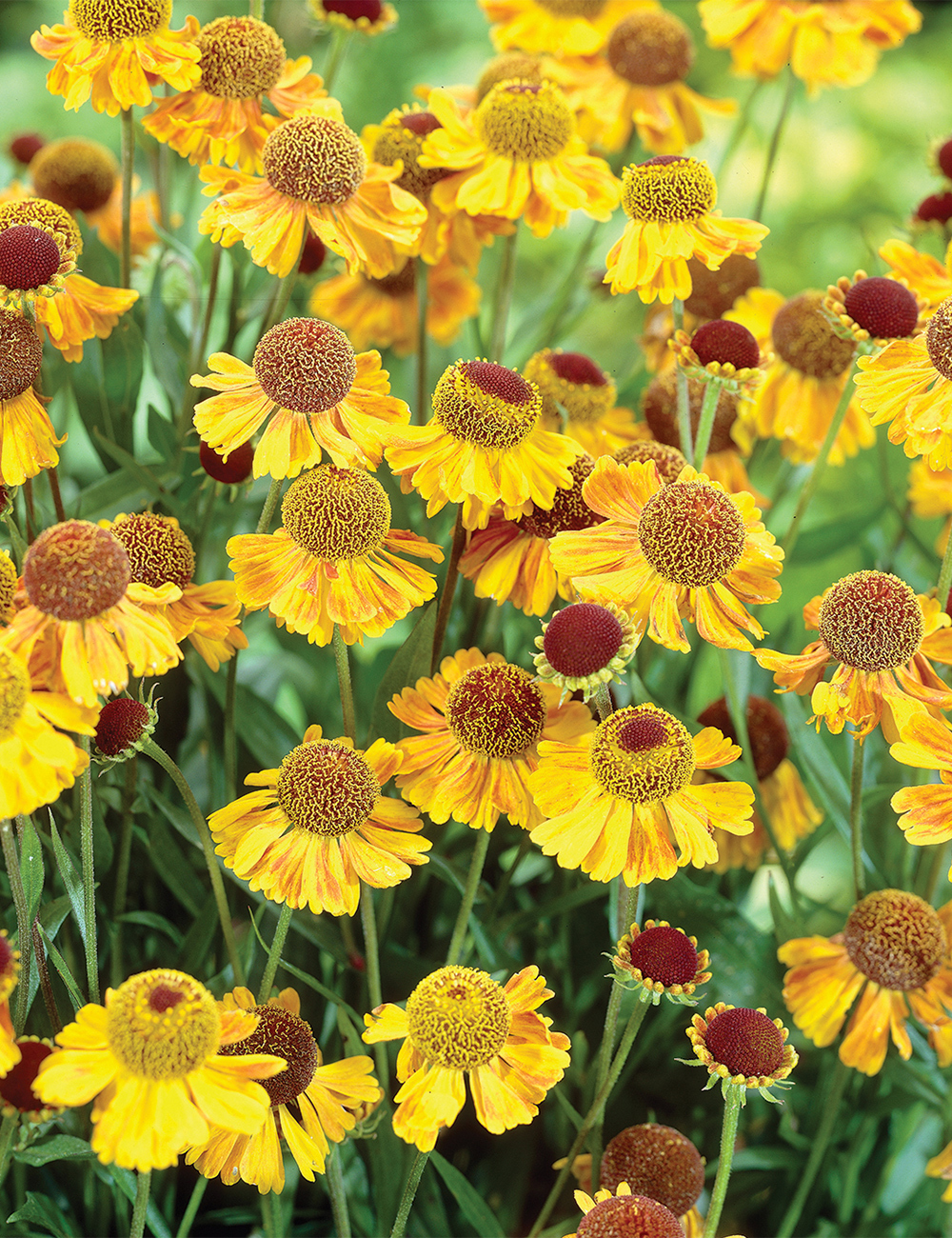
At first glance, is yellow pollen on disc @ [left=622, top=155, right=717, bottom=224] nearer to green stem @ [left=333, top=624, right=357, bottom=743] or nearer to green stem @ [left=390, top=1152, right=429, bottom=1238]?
green stem @ [left=333, top=624, right=357, bottom=743]

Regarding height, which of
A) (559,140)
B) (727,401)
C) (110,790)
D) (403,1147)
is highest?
(559,140)

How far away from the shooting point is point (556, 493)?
0.64 m

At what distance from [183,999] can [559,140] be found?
1.72 ft

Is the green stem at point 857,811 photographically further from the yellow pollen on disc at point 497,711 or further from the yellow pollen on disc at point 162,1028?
the yellow pollen on disc at point 162,1028

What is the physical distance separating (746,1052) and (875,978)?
0.60 ft

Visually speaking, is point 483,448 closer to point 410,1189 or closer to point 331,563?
point 331,563

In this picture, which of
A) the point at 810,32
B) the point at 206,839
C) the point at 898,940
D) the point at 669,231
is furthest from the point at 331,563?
the point at 810,32

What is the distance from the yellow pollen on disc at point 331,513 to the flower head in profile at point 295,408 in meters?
0.01

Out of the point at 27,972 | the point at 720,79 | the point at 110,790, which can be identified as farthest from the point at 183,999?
the point at 720,79

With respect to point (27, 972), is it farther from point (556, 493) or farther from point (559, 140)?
point (559, 140)

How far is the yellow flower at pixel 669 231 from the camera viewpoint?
1.99ft

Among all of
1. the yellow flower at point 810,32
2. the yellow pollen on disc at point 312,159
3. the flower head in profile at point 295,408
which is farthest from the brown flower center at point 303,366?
the yellow flower at point 810,32

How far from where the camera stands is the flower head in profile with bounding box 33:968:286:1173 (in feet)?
1.37

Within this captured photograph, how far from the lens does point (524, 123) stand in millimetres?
715
